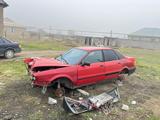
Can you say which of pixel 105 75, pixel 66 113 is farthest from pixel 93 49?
pixel 66 113

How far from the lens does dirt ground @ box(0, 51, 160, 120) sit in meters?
6.69

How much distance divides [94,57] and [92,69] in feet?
1.77

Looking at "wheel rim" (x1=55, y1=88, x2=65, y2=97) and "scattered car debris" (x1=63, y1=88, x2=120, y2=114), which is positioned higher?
"wheel rim" (x1=55, y1=88, x2=65, y2=97)

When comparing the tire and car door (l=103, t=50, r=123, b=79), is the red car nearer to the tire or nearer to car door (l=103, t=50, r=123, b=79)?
car door (l=103, t=50, r=123, b=79)

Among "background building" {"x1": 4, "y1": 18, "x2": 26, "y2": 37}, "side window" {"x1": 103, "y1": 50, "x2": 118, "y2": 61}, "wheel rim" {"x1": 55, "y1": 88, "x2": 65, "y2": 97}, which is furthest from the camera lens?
"background building" {"x1": 4, "y1": 18, "x2": 26, "y2": 37}

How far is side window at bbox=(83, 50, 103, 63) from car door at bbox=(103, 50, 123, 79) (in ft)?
0.78

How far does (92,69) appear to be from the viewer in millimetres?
8617

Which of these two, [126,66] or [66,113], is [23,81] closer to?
[66,113]

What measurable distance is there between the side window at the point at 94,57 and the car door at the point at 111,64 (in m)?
0.24

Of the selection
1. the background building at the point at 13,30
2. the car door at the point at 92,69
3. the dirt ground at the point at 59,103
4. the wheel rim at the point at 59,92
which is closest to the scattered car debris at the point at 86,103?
the dirt ground at the point at 59,103

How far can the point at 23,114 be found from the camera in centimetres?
667

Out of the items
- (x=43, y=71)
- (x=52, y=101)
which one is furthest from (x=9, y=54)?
(x=52, y=101)

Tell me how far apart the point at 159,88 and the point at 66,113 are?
4.77 m

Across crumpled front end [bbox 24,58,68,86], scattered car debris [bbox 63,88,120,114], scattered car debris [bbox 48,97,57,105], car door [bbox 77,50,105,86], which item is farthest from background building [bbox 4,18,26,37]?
scattered car debris [bbox 63,88,120,114]
